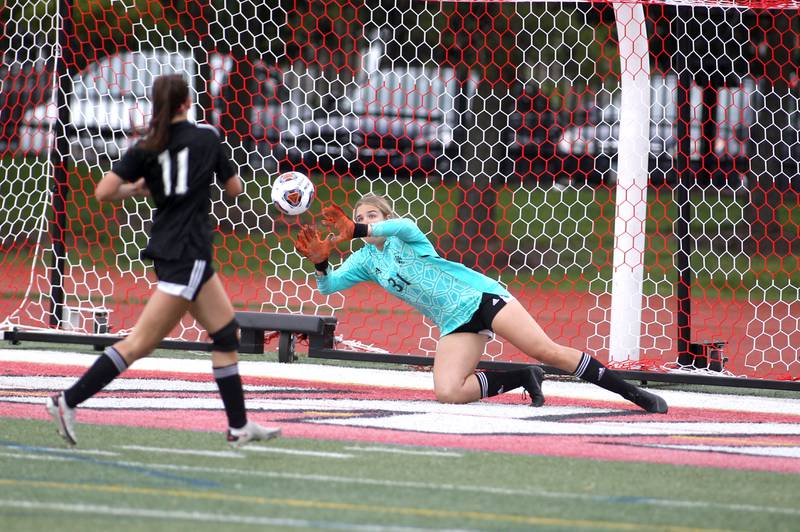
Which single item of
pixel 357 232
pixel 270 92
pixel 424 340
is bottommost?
pixel 424 340

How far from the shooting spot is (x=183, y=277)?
6.05 m

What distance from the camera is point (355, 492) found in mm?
5121

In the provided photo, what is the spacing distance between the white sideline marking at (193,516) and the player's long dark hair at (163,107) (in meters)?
1.91

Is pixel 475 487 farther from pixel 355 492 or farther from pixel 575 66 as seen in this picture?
pixel 575 66

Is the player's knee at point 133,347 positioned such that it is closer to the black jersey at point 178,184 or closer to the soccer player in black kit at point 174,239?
the soccer player in black kit at point 174,239

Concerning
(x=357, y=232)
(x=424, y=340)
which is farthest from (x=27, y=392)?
(x=424, y=340)

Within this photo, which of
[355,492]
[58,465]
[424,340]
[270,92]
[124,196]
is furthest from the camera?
[270,92]

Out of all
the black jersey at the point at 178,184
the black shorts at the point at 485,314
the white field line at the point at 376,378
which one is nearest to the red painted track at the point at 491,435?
the white field line at the point at 376,378

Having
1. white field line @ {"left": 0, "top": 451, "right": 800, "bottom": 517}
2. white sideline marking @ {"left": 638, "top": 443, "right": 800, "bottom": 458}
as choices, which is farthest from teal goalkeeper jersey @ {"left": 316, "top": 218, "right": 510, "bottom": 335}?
white field line @ {"left": 0, "top": 451, "right": 800, "bottom": 517}

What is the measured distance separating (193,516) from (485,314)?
4028mm

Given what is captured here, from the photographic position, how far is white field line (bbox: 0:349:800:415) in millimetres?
9287

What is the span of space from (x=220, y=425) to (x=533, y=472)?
77.7 inches

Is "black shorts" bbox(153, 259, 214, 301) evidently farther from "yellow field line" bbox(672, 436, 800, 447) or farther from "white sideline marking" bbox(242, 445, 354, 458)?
"yellow field line" bbox(672, 436, 800, 447)

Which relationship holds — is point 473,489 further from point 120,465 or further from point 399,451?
point 120,465
